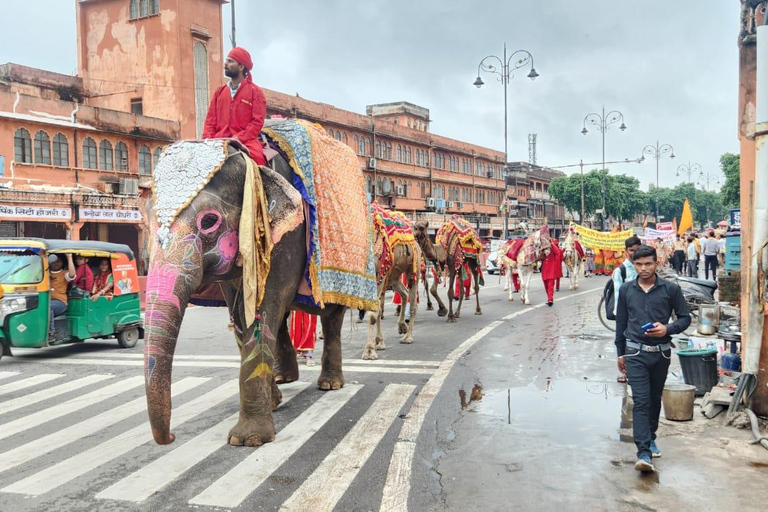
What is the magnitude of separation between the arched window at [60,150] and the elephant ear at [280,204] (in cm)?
2461

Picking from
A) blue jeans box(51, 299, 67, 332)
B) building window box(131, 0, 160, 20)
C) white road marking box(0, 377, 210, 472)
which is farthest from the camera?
building window box(131, 0, 160, 20)

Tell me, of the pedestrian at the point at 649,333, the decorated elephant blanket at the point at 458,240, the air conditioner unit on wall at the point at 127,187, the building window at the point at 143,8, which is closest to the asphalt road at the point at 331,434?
the pedestrian at the point at 649,333

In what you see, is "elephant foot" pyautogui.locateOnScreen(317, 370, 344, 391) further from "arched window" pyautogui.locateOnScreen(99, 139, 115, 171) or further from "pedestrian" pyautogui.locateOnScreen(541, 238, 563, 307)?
"arched window" pyautogui.locateOnScreen(99, 139, 115, 171)

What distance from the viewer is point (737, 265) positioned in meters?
12.3

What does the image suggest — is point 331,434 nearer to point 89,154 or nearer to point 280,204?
point 280,204

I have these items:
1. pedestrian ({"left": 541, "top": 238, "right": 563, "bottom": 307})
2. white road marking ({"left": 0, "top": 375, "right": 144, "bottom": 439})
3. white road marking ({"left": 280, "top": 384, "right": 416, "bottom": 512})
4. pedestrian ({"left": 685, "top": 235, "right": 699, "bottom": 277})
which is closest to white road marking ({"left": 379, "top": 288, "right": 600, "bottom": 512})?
white road marking ({"left": 280, "top": 384, "right": 416, "bottom": 512})

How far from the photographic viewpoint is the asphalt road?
468 cm

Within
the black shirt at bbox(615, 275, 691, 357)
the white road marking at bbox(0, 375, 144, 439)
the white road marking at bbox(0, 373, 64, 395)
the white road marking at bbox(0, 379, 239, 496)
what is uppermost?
the black shirt at bbox(615, 275, 691, 357)

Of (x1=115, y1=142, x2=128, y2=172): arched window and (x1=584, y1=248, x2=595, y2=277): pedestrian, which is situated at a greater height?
(x1=115, y1=142, x2=128, y2=172): arched window

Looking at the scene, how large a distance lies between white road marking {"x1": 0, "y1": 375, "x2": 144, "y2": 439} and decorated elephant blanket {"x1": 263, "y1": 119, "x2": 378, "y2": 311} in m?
3.03

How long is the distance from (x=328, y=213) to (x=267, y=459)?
8.85 ft

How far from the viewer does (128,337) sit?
484 inches

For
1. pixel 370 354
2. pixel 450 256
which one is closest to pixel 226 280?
pixel 370 354

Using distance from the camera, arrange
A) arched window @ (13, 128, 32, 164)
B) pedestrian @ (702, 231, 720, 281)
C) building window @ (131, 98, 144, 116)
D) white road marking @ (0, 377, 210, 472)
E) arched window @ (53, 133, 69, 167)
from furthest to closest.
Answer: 1. building window @ (131, 98, 144, 116)
2. arched window @ (53, 133, 69, 167)
3. arched window @ (13, 128, 32, 164)
4. pedestrian @ (702, 231, 720, 281)
5. white road marking @ (0, 377, 210, 472)
